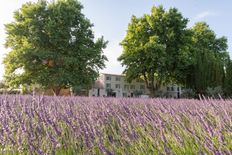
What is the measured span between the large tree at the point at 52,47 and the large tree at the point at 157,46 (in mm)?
6834

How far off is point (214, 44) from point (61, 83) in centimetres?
2591

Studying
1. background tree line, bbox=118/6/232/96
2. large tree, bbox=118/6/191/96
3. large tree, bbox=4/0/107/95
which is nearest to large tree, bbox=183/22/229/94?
background tree line, bbox=118/6/232/96

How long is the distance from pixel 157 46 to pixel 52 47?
11.3 m

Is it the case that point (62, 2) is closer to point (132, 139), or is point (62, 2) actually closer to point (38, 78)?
point (38, 78)

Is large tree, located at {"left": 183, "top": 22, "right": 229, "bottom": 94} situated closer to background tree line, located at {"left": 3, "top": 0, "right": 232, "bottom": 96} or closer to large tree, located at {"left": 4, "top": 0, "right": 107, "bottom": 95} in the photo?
background tree line, located at {"left": 3, "top": 0, "right": 232, "bottom": 96}

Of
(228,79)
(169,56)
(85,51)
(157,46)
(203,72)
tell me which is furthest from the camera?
(169,56)

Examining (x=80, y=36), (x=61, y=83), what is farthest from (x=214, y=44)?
(x=61, y=83)

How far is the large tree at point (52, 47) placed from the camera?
23.5m

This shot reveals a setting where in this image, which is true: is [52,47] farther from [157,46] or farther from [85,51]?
[157,46]

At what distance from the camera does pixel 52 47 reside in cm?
2528

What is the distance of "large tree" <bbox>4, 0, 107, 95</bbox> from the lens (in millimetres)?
23547

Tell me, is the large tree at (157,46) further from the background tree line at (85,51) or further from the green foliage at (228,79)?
the green foliage at (228,79)

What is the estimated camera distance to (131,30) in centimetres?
3525

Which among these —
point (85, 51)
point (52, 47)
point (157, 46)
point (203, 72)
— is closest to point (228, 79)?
point (203, 72)
